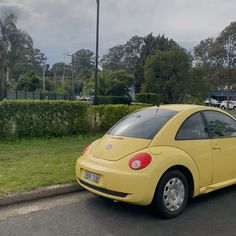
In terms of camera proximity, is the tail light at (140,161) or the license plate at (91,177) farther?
the license plate at (91,177)

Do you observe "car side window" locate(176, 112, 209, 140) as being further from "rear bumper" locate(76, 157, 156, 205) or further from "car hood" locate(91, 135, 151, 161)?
"rear bumper" locate(76, 157, 156, 205)

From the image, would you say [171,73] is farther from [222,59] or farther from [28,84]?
[28,84]

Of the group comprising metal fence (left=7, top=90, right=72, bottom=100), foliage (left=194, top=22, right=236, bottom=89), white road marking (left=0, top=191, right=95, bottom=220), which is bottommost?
white road marking (left=0, top=191, right=95, bottom=220)

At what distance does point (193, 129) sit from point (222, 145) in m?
0.57

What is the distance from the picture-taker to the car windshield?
4875 mm

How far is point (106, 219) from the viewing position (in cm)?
443

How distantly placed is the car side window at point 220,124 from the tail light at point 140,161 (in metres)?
1.36

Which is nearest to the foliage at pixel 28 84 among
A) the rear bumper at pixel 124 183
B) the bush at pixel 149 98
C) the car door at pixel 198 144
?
the bush at pixel 149 98

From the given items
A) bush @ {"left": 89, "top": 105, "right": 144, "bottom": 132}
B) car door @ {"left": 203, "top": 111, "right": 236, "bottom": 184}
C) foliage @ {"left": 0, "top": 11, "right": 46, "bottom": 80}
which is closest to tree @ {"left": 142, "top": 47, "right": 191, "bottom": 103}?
bush @ {"left": 89, "top": 105, "right": 144, "bottom": 132}

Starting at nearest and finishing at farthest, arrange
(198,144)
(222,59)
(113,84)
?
(198,144), (113,84), (222,59)

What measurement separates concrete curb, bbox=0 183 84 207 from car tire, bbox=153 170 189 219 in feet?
5.40

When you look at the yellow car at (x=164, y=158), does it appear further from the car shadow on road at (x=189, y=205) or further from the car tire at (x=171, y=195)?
the car shadow on road at (x=189, y=205)

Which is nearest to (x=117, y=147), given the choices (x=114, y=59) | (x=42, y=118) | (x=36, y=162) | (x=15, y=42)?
(x=36, y=162)

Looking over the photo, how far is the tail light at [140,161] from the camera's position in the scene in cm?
433
